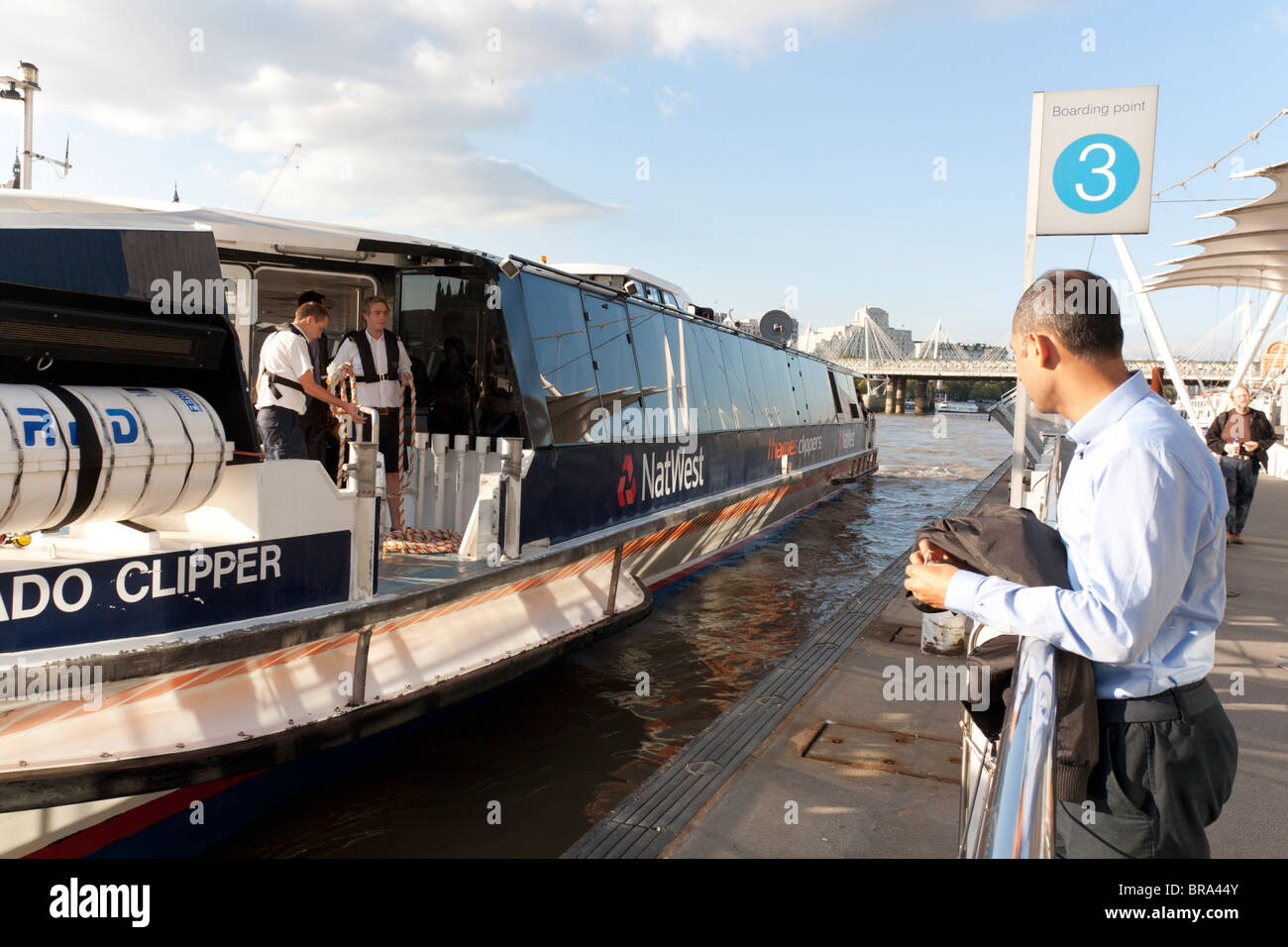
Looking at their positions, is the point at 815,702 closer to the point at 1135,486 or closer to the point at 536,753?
the point at 536,753

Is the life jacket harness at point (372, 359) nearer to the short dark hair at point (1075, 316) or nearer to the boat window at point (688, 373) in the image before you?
the boat window at point (688, 373)

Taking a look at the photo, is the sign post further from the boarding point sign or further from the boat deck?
the boat deck

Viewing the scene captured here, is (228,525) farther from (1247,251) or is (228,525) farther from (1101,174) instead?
(1247,251)

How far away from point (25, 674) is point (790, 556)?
9.95m

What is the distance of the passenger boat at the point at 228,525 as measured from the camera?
3.49m

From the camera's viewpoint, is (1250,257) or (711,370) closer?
(711,370)

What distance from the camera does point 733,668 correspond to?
736 cm

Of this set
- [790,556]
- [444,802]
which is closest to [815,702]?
[444,802]

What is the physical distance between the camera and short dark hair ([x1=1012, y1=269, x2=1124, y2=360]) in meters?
1.88

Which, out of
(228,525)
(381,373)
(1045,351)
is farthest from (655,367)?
(1045,351)

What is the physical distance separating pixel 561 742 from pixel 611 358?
3.34m

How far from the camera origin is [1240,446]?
10.8 metres

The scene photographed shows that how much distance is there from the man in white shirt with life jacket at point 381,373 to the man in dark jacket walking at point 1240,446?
9646 millimetres

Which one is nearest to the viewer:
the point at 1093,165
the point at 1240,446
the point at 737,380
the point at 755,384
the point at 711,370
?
the point at 1093,165
